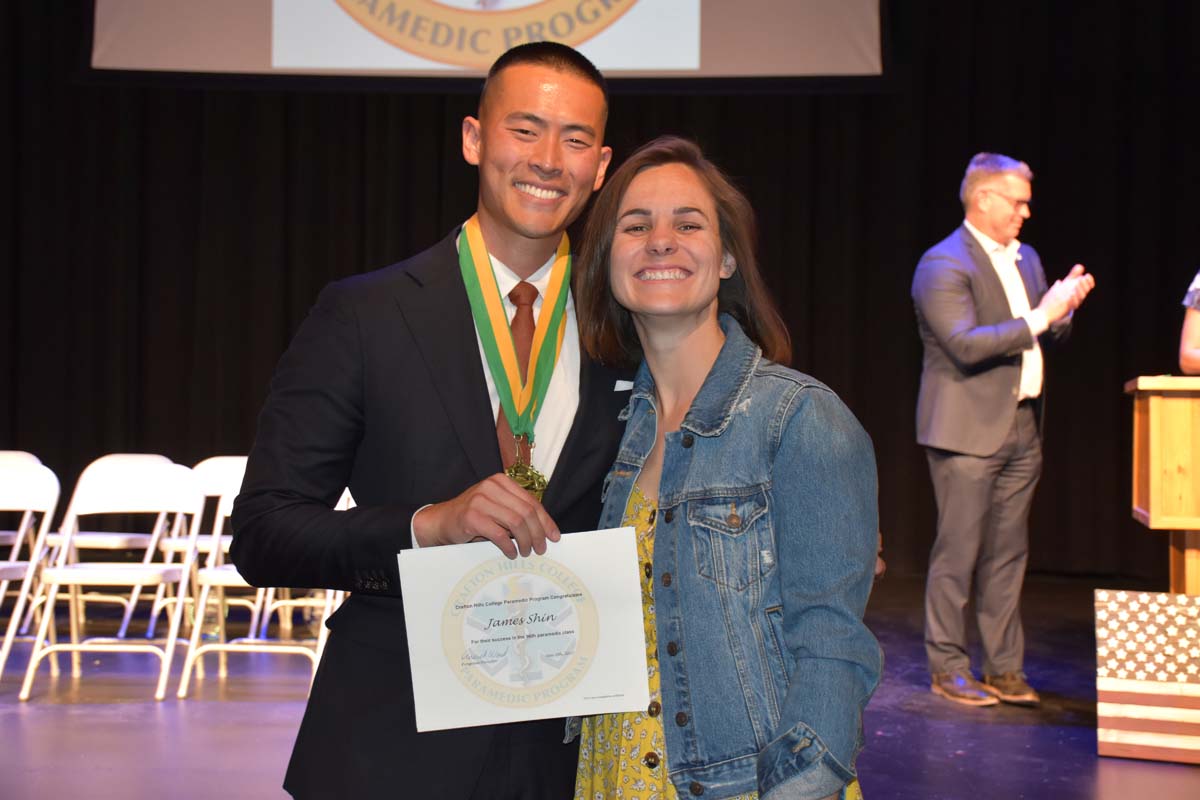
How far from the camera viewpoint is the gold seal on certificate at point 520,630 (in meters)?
1.47

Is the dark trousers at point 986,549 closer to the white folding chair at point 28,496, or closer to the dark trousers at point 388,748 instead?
the dark trousers at point 388,748

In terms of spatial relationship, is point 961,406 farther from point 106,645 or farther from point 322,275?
point 322,275

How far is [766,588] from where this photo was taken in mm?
1545

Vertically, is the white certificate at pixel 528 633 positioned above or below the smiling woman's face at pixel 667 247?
below

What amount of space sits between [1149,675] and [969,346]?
1457mm

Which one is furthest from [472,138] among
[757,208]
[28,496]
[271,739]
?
[757,208]

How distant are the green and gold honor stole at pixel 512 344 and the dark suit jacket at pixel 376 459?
0.10ft

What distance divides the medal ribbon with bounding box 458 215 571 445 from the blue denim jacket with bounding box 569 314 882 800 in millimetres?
217

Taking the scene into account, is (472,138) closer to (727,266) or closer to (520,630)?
(727,266)

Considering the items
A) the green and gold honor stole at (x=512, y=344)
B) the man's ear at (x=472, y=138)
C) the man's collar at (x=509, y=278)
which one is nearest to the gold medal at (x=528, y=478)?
the green and gold honor stole at (x=512, y=344)

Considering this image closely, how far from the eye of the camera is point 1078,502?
27.2ft

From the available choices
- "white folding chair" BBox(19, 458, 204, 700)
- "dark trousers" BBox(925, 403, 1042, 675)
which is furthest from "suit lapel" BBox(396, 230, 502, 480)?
"white folding chair" BBox(19, 458, 204, 700)

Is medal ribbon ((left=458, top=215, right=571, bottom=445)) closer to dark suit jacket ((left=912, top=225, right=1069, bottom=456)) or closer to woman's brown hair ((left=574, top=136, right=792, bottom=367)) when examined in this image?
woman's brown hair ((left=574, top=136, right=792, bottom=367))

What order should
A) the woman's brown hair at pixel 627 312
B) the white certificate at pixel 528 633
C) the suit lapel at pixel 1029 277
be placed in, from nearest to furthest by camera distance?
the white certificate at pixel 528 633 < the woman's brown hair at pixel 627 312 < the suit lapel at pixel 1029 277
